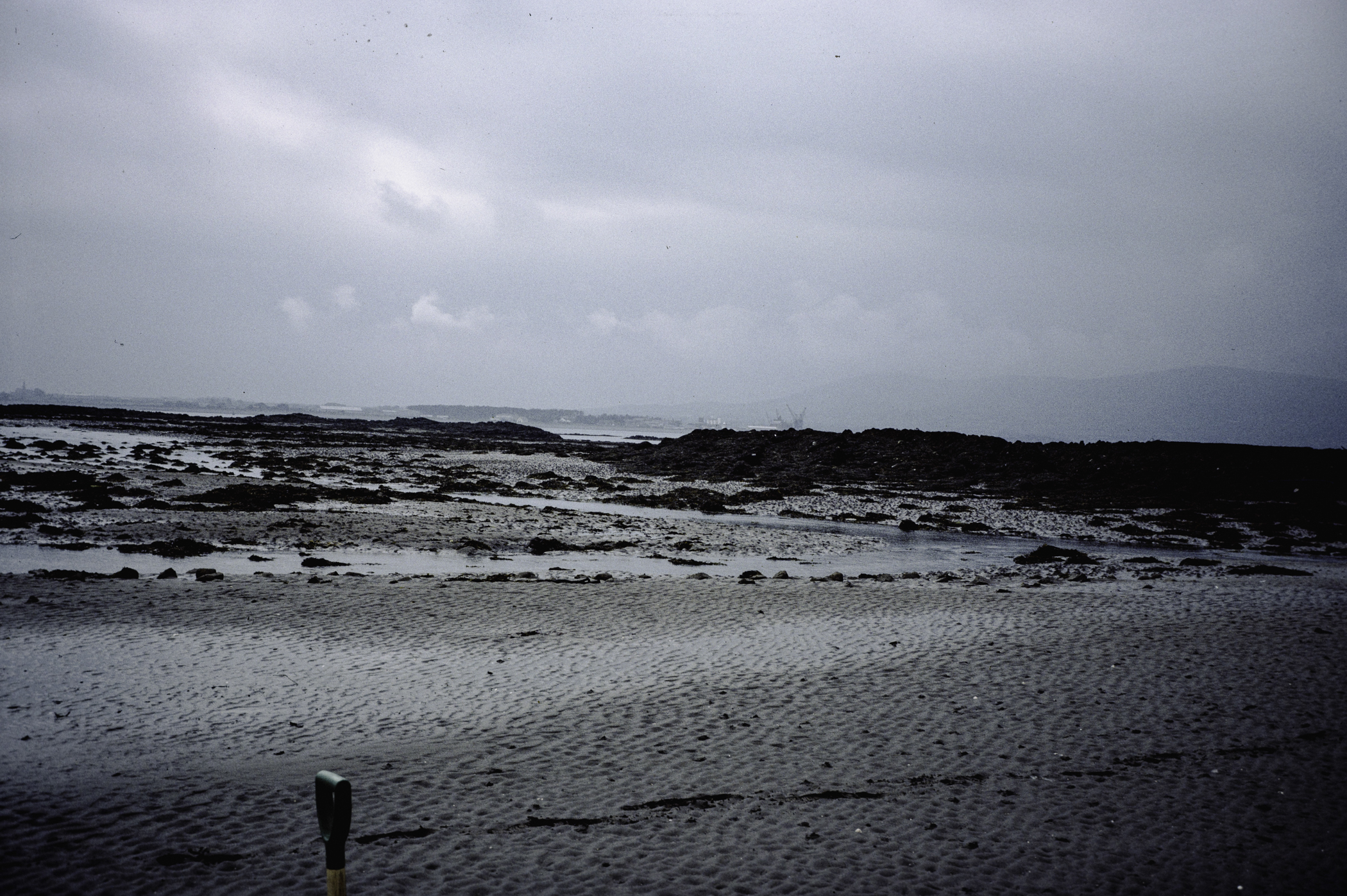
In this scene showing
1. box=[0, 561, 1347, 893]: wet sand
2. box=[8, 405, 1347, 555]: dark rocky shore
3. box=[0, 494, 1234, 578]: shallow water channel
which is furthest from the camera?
box=[8, 405, 1347, 555]: dark rocky shore

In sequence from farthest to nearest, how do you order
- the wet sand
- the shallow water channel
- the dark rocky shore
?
1. the dark rocky shore
2. the shallow water channel
3. the wet sand

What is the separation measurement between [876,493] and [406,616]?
28.9m

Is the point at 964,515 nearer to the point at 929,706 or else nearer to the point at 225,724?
the point at 929,706

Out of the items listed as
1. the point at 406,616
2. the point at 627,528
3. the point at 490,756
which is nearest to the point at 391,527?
the point at 627,528

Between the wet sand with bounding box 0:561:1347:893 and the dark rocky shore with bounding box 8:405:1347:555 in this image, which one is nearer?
the wet sand with bounding box 0:561:1347:893

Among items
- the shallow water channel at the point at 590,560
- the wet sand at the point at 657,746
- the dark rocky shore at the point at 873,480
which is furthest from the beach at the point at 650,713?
the dark rocky shore at the point at 873,480

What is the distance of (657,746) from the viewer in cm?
826

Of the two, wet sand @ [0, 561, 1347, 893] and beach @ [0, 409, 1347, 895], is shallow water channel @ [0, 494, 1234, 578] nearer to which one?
beach @ [0, 409, 1347, 895]

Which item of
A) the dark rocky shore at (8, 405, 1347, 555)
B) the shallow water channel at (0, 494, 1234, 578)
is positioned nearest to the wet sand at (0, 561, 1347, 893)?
the shallow water channel at (0, 494, 1234, 578)

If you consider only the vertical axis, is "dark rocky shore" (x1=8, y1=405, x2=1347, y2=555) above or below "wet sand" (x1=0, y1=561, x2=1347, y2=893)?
above

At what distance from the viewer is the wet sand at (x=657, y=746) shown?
5969 millimetres

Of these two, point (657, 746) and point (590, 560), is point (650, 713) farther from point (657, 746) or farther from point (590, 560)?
point (590, 560)

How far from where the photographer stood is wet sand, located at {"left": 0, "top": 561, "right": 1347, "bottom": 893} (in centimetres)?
597

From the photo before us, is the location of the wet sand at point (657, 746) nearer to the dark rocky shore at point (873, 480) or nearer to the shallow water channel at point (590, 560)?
the shallow water channel at point (590, 560)
